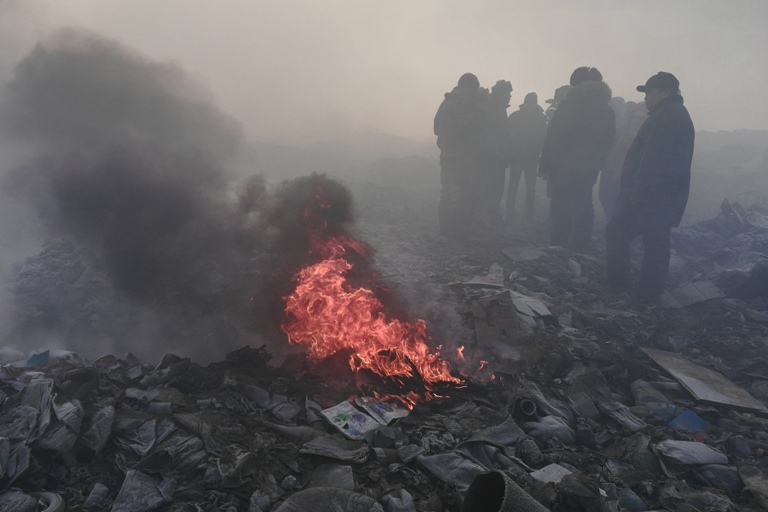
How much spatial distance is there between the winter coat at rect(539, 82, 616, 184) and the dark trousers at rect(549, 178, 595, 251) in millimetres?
253

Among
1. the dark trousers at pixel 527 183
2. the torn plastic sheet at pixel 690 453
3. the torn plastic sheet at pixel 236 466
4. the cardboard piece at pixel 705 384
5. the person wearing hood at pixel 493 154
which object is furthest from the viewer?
the dark trousers at pixel 527 183

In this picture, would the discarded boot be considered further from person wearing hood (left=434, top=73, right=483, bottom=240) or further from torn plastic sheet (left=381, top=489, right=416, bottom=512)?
person wearing hood (left=434, top=73, right=483, bottom=240)

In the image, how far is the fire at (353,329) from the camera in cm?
623

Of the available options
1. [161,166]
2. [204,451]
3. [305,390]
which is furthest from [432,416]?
[161,166]

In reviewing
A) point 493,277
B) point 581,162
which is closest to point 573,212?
point 581,162

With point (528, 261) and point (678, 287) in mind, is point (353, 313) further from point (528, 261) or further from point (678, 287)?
point (678, 287)

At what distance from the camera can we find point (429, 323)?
731 centimetres

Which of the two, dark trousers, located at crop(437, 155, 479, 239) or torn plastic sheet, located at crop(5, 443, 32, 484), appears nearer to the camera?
torn plastic sheet, located at crop(5, 443, 32, 484)

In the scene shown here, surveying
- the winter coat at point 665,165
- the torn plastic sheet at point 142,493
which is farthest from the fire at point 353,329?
the winter coat at point 665,165

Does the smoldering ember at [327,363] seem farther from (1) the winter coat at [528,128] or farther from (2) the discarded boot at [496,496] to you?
(1) the winter coat at [528,128]

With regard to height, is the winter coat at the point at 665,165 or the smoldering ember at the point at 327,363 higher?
the winter coat at the point at 665,165

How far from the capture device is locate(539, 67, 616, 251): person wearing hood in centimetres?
1268

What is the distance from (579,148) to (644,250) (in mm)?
4401

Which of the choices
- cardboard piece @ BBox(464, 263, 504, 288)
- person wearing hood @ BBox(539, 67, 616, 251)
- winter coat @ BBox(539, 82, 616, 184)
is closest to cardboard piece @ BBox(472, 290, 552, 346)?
cardboard piece @ BBox(464, 263, 504, 288)
